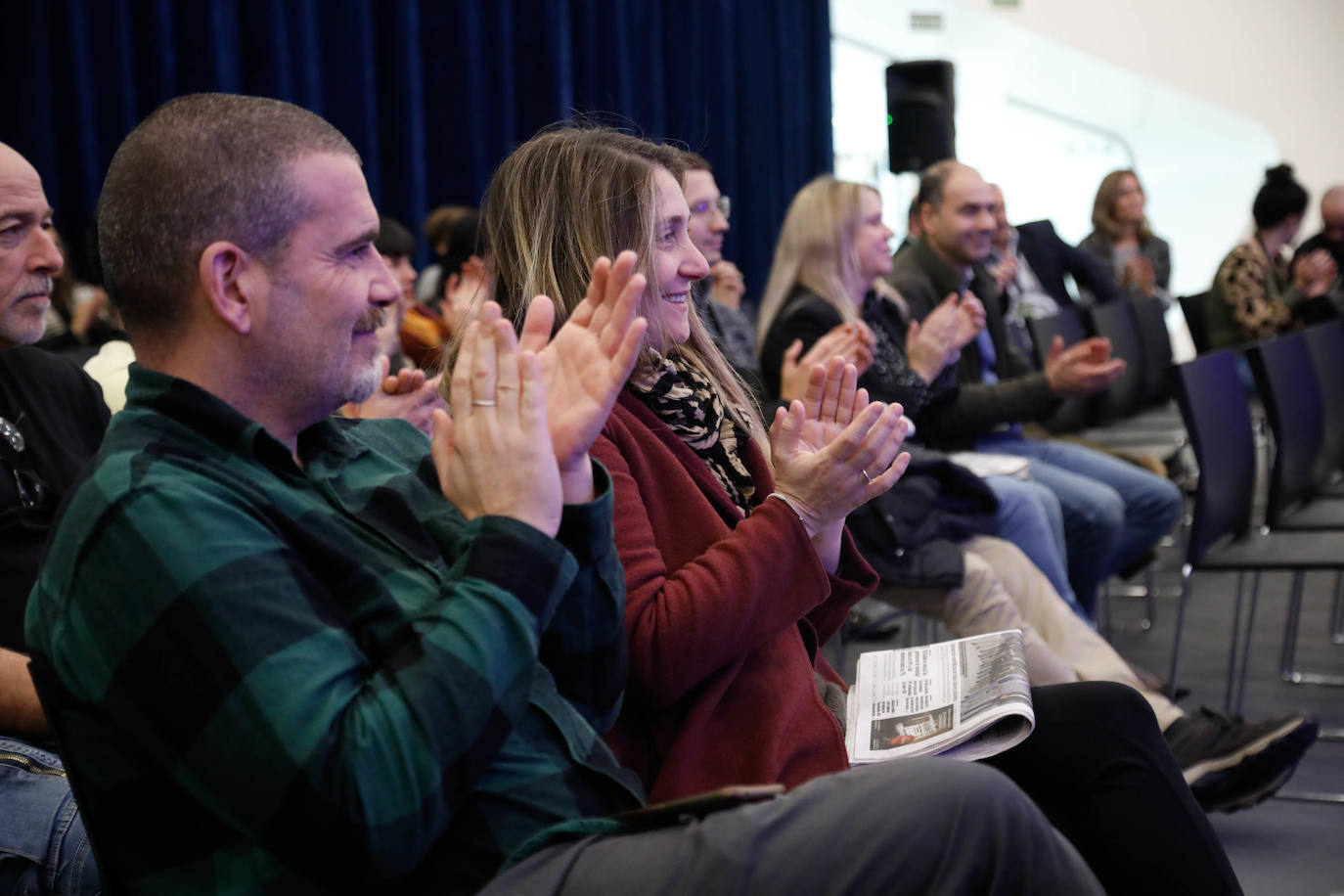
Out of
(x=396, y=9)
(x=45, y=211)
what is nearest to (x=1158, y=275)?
(x=396, y=9)

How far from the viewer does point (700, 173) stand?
2.91 meters

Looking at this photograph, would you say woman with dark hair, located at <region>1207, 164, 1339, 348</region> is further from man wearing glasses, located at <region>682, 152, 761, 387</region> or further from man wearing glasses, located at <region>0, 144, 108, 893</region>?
man wearing glasses, located at <region>0, 144, 108, 893</region>

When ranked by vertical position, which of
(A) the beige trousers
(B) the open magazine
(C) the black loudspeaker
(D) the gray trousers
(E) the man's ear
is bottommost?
(A) the beige trousers

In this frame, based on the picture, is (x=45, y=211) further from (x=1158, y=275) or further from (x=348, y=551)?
(x=1158, y=275)

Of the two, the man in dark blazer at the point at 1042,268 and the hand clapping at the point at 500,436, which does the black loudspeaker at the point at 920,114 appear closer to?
the man in dark blazer at the point at 1042,268

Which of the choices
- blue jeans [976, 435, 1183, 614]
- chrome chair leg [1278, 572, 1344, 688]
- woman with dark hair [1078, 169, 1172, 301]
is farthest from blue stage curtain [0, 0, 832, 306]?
chrome chair leg [1278, 572, 1344, 688]

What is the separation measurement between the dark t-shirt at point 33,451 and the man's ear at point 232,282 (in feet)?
1.63

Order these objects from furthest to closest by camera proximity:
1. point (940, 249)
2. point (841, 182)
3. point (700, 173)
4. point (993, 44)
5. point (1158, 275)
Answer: point (993, 44), point (1158, 275), point (940, 249), point (841, 182), point (700, 173)

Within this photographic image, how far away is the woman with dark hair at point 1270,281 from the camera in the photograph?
5422 mm

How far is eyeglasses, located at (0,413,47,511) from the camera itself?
1572 mm

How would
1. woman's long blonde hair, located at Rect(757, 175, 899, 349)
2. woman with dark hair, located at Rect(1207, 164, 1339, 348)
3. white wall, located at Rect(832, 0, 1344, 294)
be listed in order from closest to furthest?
woman's long blonde hair, located at Rect(757, 175, 899, 349), woman with dark hair, located at Rect(1207, 164, 1339, 348), white wall, located at Rect(832, 0, 1344, 294)

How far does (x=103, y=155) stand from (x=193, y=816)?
137 inches

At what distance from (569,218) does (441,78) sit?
3911mm

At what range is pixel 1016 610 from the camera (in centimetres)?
261
